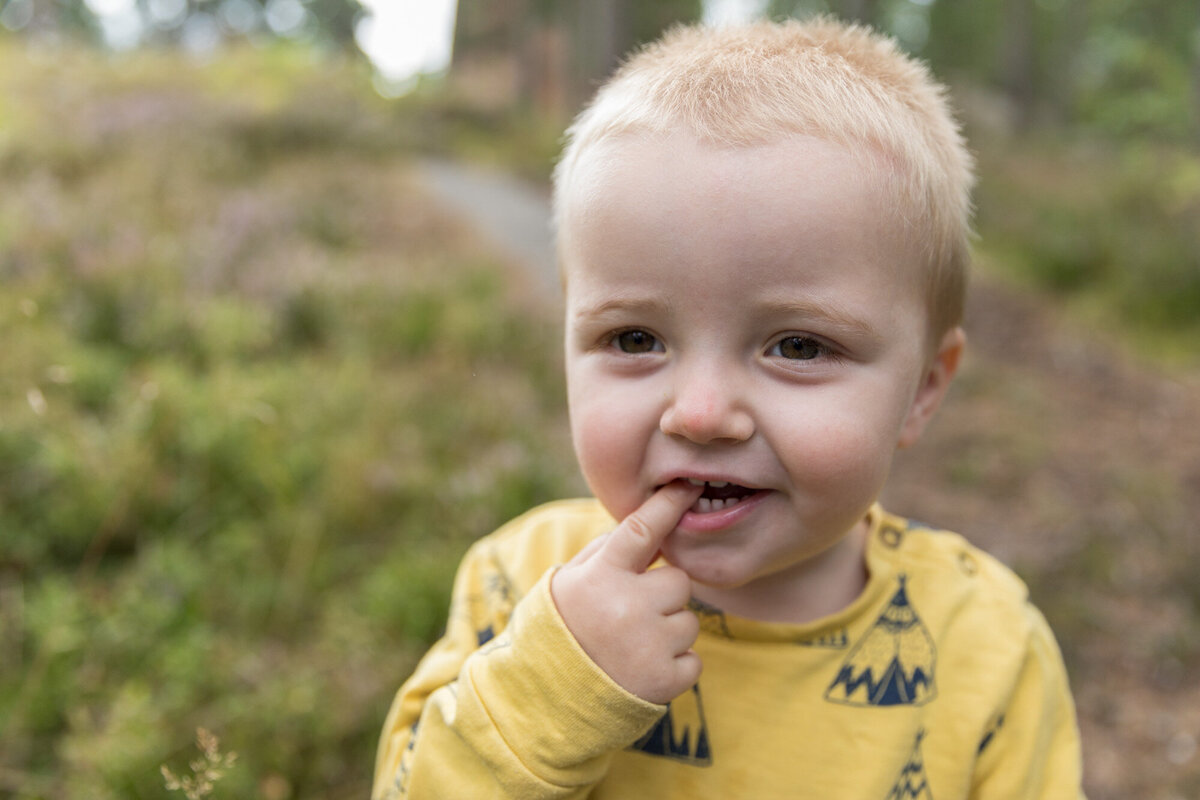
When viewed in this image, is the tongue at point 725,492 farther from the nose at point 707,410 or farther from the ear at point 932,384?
the ear at point 932,384

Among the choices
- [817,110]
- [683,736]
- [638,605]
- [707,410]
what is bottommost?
[683,736]

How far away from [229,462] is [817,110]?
271cm

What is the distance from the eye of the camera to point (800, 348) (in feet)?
4.00

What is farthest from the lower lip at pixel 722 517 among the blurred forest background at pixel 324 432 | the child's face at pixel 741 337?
the blurred forest background at pixel 324 432

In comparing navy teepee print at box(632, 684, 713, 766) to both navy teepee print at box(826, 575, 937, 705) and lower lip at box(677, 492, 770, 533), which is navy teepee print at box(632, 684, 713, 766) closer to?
navy teepee print at box(826, 575, 937, 705)

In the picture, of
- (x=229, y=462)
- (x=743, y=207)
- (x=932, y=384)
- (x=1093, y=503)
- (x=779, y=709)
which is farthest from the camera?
(x=1093, y=503)

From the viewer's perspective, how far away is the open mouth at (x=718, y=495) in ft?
4.10

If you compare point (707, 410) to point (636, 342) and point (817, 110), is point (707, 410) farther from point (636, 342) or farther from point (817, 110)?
point (817, 110)

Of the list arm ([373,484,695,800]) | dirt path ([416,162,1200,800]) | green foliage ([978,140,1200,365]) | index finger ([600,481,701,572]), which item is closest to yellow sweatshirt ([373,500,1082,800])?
arm ([373,484,695,800])

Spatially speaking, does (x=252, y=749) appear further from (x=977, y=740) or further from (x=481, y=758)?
(x=977, y=740)

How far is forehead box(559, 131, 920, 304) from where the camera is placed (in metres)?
1.13

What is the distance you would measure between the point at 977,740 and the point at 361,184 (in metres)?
7.17

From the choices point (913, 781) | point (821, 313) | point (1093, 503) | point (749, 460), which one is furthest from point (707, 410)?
point (1093, 503)

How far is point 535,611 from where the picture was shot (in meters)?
1.20
